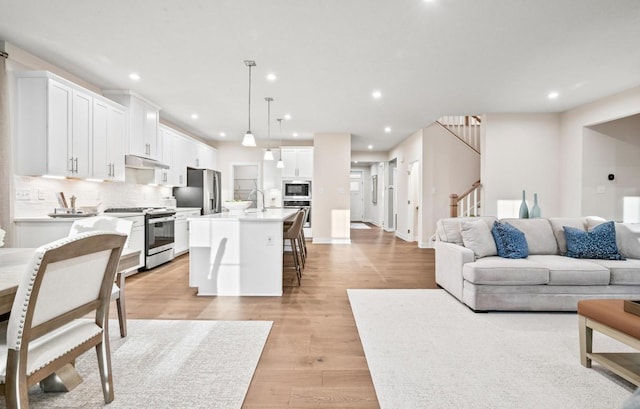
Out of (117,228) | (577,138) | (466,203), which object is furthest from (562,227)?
(117,228)

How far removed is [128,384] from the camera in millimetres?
1820

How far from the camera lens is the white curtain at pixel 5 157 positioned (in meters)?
3.14

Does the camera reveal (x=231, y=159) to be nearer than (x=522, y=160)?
No

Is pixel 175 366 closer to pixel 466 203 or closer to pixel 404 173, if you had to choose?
pixel 466 203

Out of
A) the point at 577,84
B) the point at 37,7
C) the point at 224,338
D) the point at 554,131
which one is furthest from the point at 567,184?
the point at 37,7

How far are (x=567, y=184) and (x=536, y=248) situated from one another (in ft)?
9.99

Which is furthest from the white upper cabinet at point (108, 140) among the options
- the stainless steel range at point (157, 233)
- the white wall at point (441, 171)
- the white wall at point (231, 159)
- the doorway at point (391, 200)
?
the doorway at point (391, 200)

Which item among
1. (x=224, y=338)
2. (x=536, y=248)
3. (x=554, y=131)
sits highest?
(x=554, y=131)

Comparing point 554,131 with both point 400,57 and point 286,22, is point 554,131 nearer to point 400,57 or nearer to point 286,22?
point 400,57

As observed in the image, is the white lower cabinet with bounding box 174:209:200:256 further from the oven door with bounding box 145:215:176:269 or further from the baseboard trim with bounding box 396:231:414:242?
the baseboard trim with bounding box 396:231:414:242

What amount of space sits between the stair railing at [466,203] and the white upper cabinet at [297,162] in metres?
3.39

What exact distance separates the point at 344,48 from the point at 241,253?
2.44 meters

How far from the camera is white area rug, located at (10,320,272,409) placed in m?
1.68

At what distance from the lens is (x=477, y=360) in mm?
2092
